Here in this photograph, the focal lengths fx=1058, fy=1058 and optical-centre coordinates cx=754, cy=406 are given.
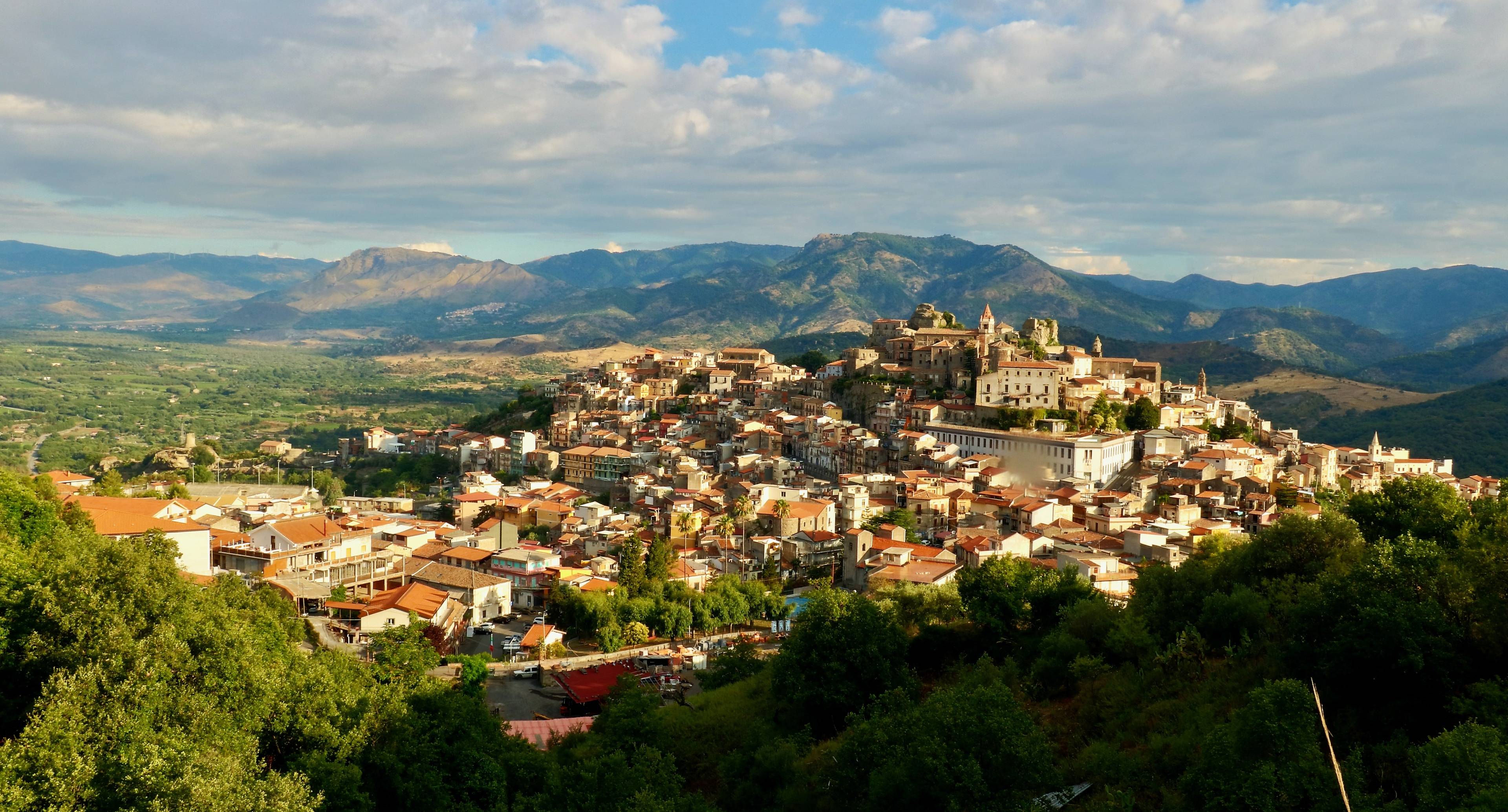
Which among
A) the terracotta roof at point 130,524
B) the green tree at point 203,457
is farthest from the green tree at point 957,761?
the green tree at point 203,457

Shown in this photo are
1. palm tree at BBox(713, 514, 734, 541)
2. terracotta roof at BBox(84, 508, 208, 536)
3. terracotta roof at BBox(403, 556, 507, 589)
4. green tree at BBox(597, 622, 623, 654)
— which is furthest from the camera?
palm tree at BBox(713, 514, 734, 541)

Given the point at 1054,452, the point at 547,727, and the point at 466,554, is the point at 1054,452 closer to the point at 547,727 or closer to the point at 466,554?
the point at 466,554

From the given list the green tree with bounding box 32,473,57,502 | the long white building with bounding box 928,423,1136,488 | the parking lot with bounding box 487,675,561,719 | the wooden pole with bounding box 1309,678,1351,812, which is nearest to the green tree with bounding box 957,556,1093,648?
the wooden pole with bounding box 1309,678,1351,812

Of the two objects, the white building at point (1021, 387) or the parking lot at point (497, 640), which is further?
the white building at point (1021, 387)

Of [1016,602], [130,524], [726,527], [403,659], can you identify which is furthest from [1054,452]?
[130,524]

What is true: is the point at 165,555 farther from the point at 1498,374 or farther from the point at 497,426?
the point at 1498,374

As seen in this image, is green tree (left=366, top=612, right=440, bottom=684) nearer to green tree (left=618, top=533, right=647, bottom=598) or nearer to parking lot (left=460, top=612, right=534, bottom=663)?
parking lot (left=460, top=612, right=534, bottom=663)

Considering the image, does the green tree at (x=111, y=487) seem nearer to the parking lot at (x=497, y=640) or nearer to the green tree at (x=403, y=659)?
the parking lot at (x=497, y=640)
